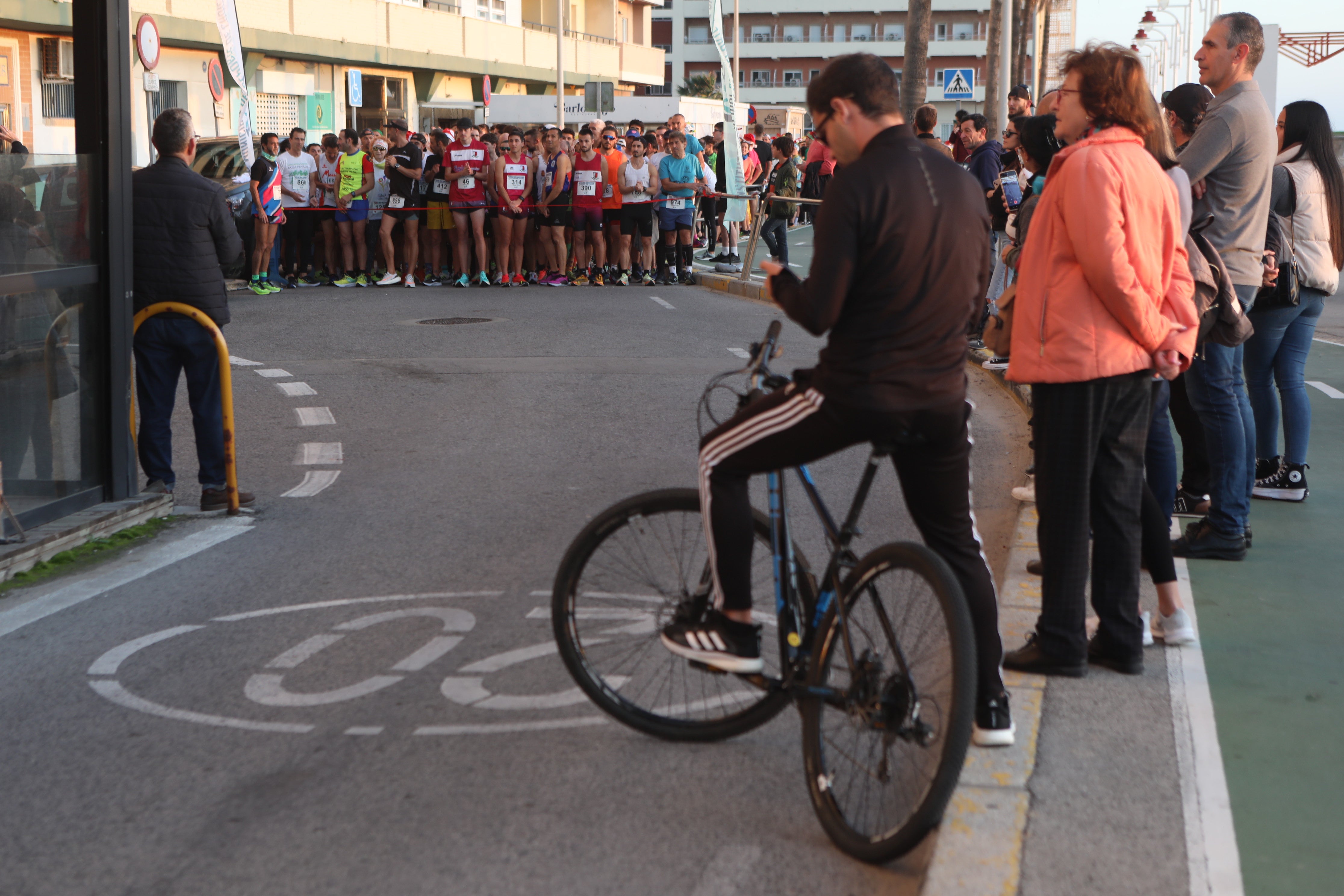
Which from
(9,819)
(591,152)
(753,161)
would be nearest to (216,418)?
(9,819)

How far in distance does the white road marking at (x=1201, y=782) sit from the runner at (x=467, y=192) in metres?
16.0

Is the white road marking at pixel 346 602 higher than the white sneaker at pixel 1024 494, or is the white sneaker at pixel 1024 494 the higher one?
the white sneaker at pixel 1024 494

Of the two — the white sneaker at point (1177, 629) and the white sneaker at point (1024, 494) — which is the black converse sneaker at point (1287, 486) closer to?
the white sneaker at point (1024, 494)

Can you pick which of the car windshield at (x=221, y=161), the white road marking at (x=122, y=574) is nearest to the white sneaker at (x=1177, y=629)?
the white road marking at (x=122, y=574)

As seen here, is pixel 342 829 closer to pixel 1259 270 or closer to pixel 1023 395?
pixel 1259 270

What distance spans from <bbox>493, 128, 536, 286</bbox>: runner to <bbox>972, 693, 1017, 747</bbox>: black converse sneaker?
16.7m

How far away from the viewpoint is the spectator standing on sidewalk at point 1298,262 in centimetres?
689

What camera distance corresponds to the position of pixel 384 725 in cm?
448

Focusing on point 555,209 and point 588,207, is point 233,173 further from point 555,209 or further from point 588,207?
point 588,207

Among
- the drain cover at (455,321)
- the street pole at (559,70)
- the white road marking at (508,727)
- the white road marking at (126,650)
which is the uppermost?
the street pole at (559,70)

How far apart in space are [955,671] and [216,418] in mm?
5347

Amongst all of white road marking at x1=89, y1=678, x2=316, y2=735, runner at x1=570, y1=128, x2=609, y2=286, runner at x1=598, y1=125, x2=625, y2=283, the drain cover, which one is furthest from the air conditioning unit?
white road marking at x1=89, y1=678, x2=316, y2=735

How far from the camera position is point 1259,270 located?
6277mm

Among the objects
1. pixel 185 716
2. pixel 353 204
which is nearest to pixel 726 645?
pixel 185 716
